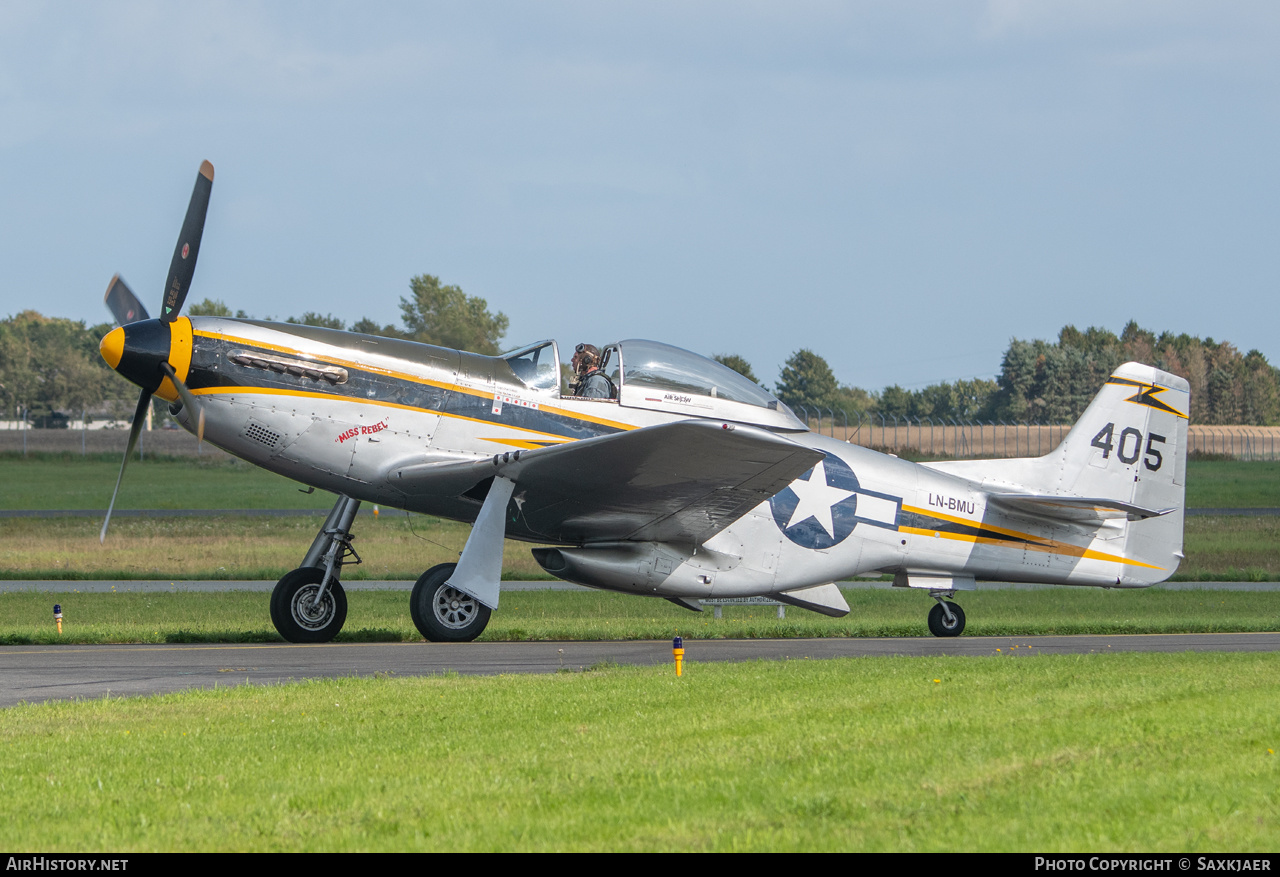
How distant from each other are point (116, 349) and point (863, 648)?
357 inches

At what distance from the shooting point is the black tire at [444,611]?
45.3ft

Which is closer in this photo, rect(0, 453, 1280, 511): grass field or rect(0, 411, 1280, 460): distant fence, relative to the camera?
rect(0, 411, 1280, 460): distant fence

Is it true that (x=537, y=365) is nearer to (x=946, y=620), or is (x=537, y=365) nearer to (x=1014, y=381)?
(x=946, y=620)

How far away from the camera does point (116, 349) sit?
13055mm

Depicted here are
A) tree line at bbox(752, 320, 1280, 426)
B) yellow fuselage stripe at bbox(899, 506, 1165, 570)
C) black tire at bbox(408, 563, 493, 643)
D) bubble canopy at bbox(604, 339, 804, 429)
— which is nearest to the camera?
black tire at bbox(408, 563, 493, 643)

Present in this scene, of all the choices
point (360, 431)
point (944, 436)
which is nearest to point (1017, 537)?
point (360, 431)

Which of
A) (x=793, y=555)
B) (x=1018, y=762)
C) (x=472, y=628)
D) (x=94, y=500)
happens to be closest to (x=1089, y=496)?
(x=793, y=555)

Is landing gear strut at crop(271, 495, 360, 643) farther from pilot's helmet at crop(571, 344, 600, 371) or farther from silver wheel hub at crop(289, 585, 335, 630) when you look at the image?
pilot's helmet at crop(571, 344, 600, 371)

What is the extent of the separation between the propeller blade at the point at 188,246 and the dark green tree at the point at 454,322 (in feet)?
24.2

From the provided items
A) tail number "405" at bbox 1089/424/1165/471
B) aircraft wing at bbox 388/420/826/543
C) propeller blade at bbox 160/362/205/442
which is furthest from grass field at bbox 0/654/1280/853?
tail number "405" at bbox 1089/424/1165/471

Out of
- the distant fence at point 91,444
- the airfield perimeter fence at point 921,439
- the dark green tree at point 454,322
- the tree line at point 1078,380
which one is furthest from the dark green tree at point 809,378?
the dark green tree at point 454,322

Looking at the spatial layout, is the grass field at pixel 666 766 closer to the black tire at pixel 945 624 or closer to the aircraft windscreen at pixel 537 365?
the aircraft windscreen at pixel 537 365

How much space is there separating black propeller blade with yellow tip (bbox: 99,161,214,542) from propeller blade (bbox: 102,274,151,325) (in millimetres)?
1338

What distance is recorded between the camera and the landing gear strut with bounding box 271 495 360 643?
1461cm
